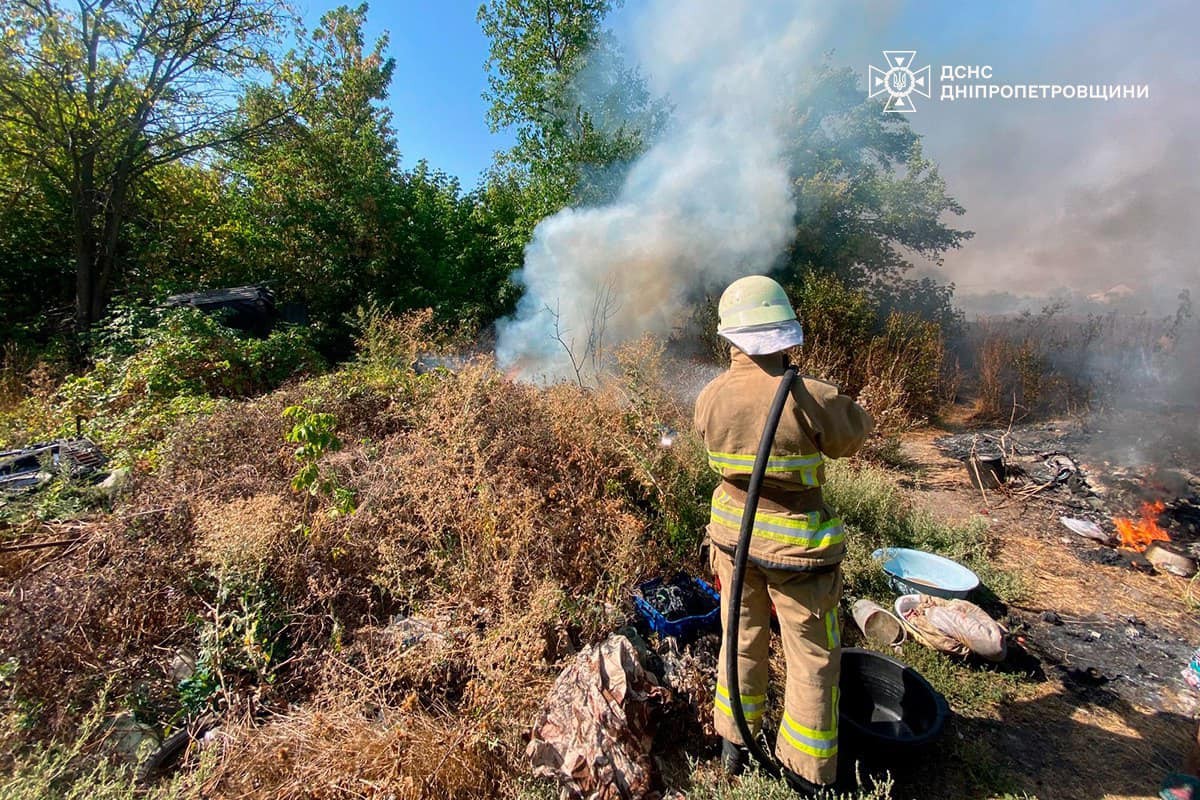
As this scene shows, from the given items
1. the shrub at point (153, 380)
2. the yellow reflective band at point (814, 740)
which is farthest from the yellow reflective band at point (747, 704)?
the shrub at point (153, 380)

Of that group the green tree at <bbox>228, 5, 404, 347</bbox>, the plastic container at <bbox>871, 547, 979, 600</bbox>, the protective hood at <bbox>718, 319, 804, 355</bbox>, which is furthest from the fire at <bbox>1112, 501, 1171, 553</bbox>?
the green tree at <bbox>228, 5, 404, 347</bbox>

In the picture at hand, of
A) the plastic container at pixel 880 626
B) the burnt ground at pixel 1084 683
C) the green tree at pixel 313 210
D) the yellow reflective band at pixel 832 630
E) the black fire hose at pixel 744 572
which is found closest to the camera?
the black fire hose at pixel 744 572

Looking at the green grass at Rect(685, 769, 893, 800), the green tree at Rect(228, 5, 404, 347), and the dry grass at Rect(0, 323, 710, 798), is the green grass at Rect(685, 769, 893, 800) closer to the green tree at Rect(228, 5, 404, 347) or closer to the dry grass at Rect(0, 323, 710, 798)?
the dry grass at Rect(0, 323, 710, 798)

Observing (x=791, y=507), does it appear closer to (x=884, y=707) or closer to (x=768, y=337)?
(x=768, y=337)

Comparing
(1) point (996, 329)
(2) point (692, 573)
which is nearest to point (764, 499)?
(2) point (692, 573)

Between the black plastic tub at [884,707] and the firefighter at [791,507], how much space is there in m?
0.26

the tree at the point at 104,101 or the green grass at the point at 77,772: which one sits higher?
the tree at the point at 104,101

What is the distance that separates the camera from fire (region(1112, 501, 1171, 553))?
454cm

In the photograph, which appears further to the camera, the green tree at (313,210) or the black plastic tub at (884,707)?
the green tree at (313,210)

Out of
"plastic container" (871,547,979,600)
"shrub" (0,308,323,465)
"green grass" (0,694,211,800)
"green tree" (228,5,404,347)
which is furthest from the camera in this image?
"green tree" (228,5,404,347)

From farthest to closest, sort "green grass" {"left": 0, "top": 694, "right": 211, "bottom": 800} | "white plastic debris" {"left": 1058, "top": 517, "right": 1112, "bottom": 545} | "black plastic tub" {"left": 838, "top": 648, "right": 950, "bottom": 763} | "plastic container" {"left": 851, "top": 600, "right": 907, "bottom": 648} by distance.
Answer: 1. "white plastic debris" {"left": 1058, "top": 517, "right": 1112, "bottom": 545}
2. "plastic container" {"left": 851, "top": 600, "right": 907, "bottom": 648}
3. "black plastic tub" {"left": 838, "top": 648, "right": 950, "bottom": 763}
4. "green grass" {"left": 0, "top": 694, "right": 211, "bottom": 800}

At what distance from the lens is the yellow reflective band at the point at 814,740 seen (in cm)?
202

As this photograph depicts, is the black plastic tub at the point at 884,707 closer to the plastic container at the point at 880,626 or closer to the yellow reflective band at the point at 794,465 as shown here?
the plastic container at the point at 880,626

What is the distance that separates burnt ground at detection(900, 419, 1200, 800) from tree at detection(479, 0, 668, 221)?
27.8 feet
